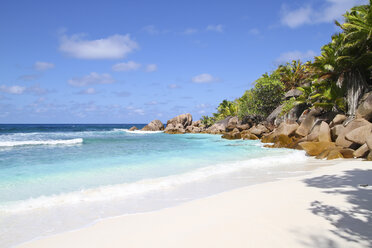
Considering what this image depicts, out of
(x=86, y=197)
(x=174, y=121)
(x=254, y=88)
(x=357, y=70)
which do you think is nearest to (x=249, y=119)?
(x=254, y=88)

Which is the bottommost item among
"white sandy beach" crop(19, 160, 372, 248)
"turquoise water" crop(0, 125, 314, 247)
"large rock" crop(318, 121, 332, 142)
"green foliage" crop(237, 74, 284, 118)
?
"turquoise water" crop(0, 125, 314, 247)

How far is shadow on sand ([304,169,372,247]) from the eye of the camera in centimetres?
389

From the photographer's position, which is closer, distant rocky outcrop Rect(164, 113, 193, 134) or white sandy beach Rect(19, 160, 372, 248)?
white sandy beach Rect(19, 160, 372, 248)

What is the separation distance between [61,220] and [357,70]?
20.4 meters

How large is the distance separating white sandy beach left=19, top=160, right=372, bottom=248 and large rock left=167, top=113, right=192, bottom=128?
5549 cm

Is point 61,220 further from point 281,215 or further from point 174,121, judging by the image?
point 174,121

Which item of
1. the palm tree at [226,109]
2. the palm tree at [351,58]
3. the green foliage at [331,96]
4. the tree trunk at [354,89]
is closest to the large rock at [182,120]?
the palm tree at [226,109]

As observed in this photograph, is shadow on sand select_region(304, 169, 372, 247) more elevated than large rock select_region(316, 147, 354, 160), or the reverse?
large rock select_region(316, 147, 354, 160)

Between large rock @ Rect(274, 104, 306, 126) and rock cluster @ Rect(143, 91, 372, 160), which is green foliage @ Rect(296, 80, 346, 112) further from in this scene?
large rock @ Rect(274, 104, 306, 126)

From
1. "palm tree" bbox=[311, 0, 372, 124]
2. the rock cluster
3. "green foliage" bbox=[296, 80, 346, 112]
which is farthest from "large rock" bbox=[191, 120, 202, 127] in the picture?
"palm tree" bbox=[311, 0, 372, 124]

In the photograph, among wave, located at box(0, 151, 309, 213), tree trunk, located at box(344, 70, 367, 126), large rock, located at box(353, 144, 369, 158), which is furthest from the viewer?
tree trunk, located at box(344, 70, 367, 126)

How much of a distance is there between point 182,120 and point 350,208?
5764 cm

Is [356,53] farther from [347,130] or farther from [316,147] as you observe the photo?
[316,147]

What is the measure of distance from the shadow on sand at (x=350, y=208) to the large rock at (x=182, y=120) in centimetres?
5436
